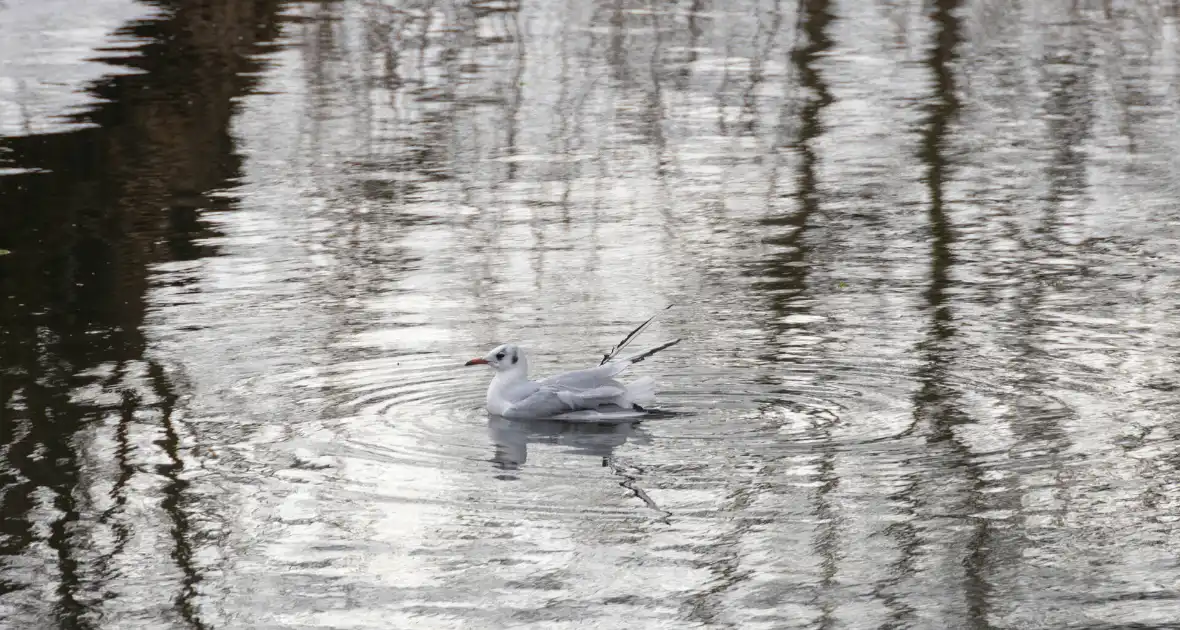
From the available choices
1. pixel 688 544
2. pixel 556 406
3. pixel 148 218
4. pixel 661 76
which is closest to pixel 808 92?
pixel 661 76

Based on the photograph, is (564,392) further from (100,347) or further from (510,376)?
(100,347)

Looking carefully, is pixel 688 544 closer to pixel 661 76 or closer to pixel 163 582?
pixel 163 582

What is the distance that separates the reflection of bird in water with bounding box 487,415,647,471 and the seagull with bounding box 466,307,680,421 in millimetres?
41

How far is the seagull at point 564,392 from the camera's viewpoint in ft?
30.2

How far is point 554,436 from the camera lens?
29.8 feet

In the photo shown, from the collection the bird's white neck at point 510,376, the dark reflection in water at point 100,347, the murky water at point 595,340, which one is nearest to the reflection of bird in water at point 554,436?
the murky water at point 595,340

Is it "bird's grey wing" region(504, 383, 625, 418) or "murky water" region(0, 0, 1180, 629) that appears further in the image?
"bird's grey wing" region(504, 383, 625, 418)

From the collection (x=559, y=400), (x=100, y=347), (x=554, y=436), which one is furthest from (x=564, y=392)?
(x=100, y=347)

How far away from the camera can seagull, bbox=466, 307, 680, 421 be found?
9195 millimetres

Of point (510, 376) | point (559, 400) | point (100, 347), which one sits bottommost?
point (100, 347)

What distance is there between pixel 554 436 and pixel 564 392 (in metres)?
0.27

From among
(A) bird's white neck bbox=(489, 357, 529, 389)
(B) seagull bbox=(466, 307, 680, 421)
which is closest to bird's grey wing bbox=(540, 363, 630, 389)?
(B) seagull bbox=(466, 307, 680, 421)

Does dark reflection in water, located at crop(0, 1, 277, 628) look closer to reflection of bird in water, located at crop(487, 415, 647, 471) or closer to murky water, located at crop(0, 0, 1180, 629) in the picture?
murky water, located at crop(0, 0, 1180, 629)

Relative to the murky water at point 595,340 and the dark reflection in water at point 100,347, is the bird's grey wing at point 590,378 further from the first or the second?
the dark reflection in water at point 100,347
